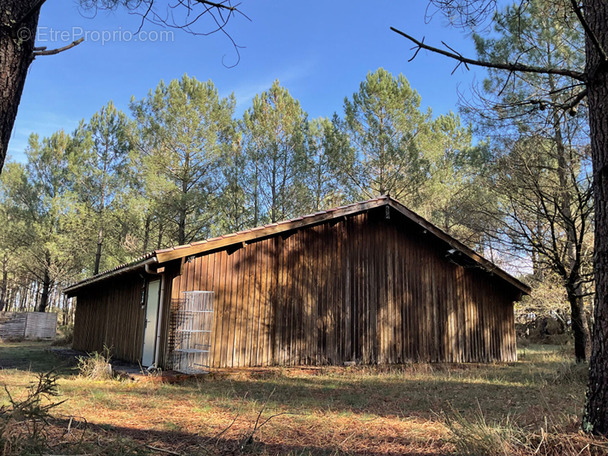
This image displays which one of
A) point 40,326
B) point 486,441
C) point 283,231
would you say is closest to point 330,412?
point 486,441

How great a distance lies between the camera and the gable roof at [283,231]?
927cm

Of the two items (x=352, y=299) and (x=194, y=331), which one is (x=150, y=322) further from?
(x=352, y=299)

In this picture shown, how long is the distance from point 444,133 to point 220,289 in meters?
17.3

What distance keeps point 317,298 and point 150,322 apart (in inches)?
167

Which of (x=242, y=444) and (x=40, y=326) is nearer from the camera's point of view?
(x=242, y=444)

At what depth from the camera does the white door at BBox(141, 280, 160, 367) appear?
33.4ft

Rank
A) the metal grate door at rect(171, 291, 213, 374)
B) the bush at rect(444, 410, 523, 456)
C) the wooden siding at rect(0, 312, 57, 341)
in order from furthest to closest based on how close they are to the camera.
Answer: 1. the wooden siding at rect(0, 312, 57, 341)
2. the metal grate door at rect(171, 291, 213, 374)
3. the bush at rect(444, 410, 523, 456)

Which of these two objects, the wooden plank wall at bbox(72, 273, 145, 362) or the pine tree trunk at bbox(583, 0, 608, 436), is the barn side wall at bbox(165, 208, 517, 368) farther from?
the pine tree trunk at bbox(583, 0, 608, 436)

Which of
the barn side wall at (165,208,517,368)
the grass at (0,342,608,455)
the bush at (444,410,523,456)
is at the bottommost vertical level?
the grass at (0,342,608,455)

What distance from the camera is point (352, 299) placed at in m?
12.0

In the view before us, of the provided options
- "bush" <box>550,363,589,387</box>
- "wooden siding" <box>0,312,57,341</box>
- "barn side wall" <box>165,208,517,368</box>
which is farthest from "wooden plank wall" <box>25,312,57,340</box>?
"bush" <box>550,363,589,387</box>

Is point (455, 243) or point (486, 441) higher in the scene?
point (455, 243)

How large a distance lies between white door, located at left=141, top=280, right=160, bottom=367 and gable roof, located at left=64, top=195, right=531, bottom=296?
0.75 m

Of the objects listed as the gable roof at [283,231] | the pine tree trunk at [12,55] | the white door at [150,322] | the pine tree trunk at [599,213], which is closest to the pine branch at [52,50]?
the pine tree trunk at [12,55]
